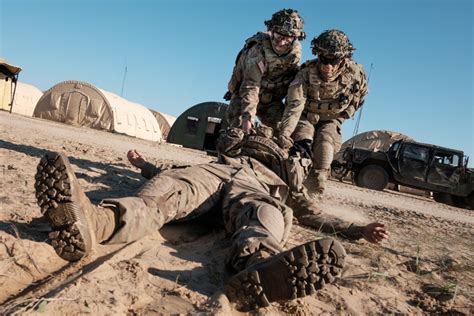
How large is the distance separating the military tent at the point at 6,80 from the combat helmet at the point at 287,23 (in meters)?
12.5

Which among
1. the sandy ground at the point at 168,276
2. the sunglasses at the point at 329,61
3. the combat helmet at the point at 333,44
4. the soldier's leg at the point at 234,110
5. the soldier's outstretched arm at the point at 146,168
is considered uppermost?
the combat helmet at the point at 333,44

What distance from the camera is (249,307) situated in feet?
5.27

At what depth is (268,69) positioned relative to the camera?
471cm

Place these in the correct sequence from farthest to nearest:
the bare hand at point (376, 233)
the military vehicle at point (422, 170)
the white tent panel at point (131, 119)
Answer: the white tent panel at point (131, 119) < the military vehicle at point (422, 170) < the bare hand at point (376, 233)

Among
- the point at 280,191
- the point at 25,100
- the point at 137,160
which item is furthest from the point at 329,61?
the point at 25,100

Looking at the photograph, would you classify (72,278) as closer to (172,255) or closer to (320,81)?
(172,255)

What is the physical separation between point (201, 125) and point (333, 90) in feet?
39.2

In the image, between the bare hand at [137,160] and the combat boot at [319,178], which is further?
the combat boot at [319,178]

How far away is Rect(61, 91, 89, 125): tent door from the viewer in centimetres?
1708

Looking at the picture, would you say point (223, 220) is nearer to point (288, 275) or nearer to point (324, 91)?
point (288, 275)

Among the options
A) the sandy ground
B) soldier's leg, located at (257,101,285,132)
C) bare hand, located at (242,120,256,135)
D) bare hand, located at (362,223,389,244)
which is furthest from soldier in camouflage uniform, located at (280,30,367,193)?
bare hand, located at (362,223,389,244)

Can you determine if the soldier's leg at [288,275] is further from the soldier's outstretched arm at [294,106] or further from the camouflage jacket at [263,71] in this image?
the camouflage jacket at [263,71]

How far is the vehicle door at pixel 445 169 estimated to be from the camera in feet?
42.2

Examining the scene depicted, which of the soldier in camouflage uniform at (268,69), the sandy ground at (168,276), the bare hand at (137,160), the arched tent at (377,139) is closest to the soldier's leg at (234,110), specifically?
the soldier in camouflage uniform at (268,69)
